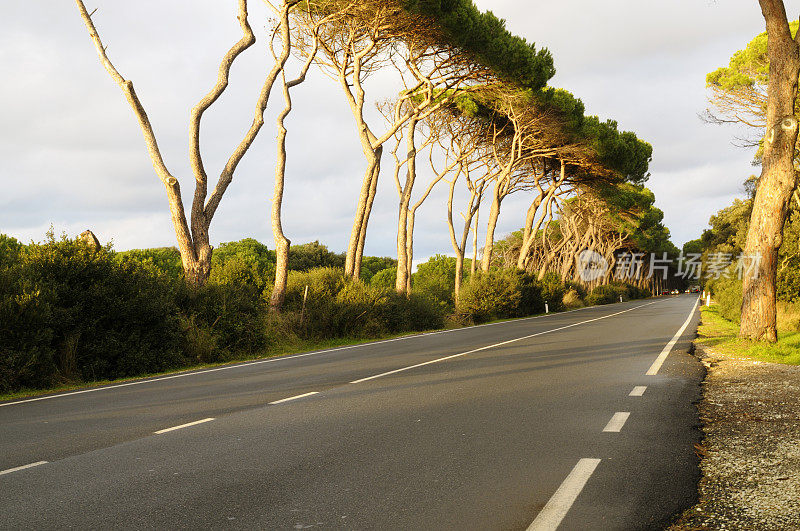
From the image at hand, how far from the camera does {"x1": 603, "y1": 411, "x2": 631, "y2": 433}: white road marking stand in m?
6.39

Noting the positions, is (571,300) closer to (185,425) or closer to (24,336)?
(24,336)

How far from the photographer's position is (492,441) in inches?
237

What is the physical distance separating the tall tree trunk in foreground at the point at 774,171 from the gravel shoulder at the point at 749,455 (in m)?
4.90

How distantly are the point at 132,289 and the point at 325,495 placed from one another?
1025 cm

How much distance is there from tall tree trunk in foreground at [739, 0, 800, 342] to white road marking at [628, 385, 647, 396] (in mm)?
6590

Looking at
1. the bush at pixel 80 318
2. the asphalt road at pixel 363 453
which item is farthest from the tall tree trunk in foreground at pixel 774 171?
the bush at pixel 80 318

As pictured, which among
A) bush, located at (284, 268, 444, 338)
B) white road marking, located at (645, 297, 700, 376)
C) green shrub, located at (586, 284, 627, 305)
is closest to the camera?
white road marking, located at (645, 297, 700, 376)

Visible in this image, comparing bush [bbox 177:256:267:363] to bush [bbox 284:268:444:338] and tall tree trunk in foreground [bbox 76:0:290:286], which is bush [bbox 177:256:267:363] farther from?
bush [bbox 284:268:444:338]

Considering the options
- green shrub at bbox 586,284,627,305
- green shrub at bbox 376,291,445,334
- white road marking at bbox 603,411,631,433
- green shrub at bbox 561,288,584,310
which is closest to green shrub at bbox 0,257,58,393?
white road marking at bbox 603,411,631,433

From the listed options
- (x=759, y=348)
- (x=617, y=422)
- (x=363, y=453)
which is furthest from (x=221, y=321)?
(x=759, y=348)

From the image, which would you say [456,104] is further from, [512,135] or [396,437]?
[396,437]

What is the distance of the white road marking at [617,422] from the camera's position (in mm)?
6391

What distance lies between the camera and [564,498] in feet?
14.2

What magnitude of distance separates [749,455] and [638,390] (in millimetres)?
3499
